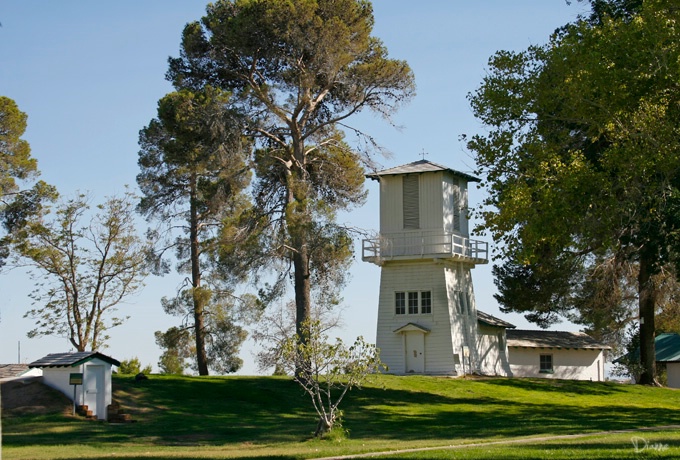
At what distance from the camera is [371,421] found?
29.8 m

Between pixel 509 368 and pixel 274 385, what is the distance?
50.8 ft

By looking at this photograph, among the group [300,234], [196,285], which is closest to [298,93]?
[300,234]

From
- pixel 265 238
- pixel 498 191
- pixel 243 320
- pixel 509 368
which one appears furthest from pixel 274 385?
pixel 509 368

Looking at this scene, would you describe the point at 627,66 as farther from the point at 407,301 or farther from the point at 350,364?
the point at 407,301

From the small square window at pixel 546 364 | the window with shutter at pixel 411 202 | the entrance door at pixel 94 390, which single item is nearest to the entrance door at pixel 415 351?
the window with shutter at pixel 411 202

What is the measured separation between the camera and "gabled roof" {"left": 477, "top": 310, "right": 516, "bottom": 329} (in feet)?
150

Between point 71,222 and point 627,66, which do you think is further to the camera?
point 71,222

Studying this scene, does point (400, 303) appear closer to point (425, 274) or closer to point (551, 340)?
point (425, 274)

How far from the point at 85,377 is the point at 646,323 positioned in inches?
995

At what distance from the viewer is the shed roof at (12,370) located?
33.8 metres

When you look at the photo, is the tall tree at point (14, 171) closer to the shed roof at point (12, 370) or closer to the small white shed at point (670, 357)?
the shed roof at point (12, 370)

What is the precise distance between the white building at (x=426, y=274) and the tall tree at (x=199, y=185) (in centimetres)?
708

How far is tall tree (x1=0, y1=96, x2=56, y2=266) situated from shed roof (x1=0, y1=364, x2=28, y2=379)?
10538 mm

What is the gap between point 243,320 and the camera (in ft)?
148
